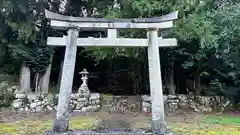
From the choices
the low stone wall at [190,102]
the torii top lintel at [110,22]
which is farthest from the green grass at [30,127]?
the low stone wall at [190,102]

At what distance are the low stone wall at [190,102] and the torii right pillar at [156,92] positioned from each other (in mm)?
5235

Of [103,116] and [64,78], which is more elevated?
[64,78]

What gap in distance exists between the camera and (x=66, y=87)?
21.9 ft

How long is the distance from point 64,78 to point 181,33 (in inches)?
195

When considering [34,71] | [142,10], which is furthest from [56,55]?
[142,10]

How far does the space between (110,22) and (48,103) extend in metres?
6.43

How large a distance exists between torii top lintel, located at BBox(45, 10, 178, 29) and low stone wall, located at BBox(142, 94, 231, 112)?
547 centimetres

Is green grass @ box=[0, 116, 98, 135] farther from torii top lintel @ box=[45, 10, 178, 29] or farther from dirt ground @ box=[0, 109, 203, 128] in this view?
torii top lintel @ box=[45, 10, 178, 29]

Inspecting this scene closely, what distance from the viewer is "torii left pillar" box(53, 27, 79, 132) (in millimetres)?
6535

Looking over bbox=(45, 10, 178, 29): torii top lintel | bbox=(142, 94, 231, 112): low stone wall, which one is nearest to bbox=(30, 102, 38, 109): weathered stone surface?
bbox=(142, 94, 231, 112): low stone wall

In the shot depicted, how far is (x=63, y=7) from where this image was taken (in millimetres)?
13797

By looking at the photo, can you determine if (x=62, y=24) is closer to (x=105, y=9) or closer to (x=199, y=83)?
(x=105, y=9)

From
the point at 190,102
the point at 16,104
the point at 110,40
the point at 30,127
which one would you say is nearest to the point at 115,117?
the point at 30,127

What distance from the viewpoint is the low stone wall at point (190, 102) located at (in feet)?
39.6
